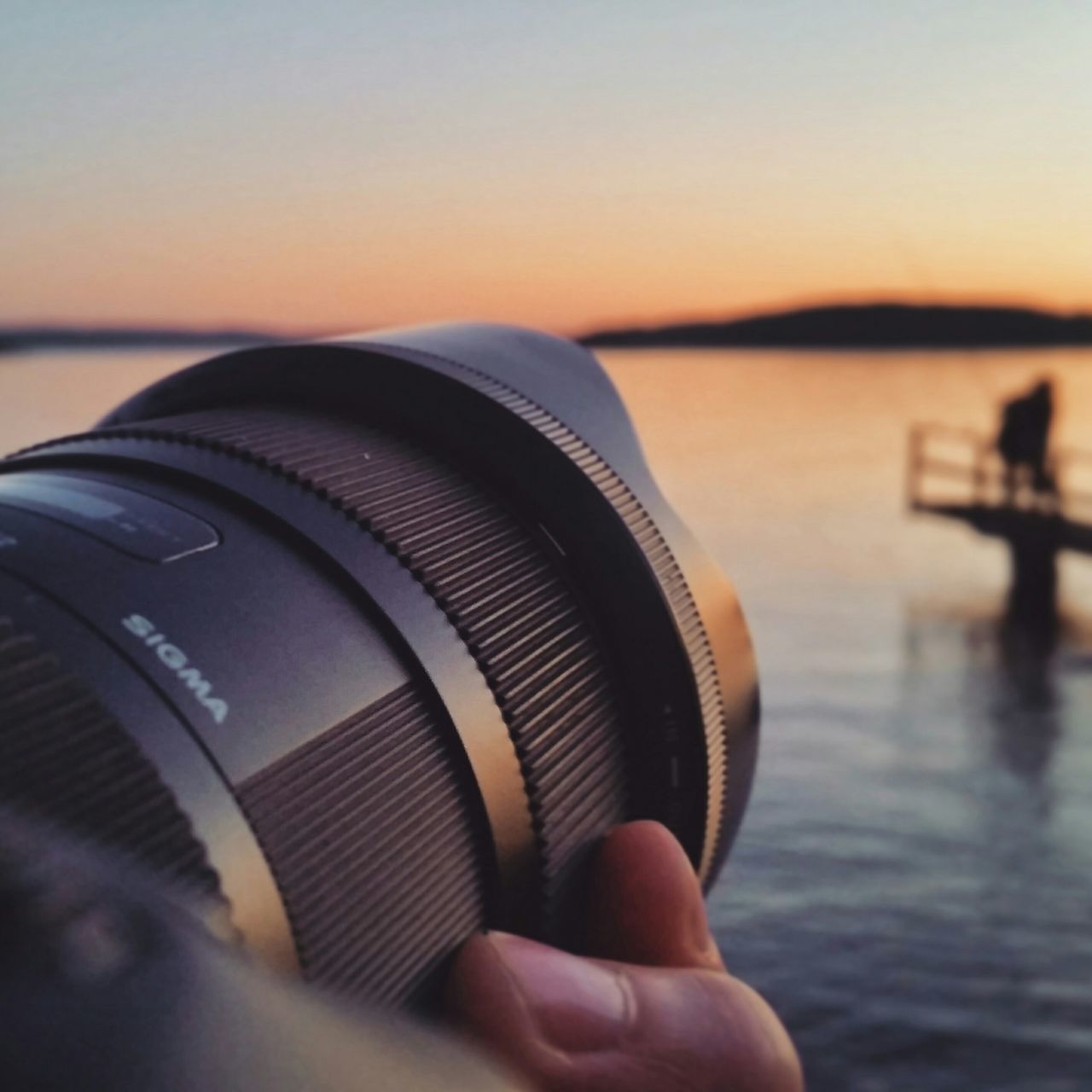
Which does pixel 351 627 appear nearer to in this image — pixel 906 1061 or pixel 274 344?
pixel 274 344

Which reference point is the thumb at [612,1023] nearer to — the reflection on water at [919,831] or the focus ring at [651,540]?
the focus ring at [651,540]

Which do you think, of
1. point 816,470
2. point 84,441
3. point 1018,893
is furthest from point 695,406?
point 84,441

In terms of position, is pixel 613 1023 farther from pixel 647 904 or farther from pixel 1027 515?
pixel 1027 515

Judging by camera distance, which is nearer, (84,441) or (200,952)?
(200,952)

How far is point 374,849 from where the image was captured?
35.5 inches

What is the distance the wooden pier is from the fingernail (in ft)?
27.1

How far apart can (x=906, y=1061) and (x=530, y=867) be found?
7.87 ft

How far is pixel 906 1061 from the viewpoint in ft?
10.2

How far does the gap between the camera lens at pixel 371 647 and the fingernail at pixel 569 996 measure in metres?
0.10

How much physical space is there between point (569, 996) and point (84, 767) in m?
0.36

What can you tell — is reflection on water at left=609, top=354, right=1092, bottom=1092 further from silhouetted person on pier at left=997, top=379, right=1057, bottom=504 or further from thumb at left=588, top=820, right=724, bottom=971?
thumb at left=588, top=820, right=724, bottom=971

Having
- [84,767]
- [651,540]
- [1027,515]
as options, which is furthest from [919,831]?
[1027,515]

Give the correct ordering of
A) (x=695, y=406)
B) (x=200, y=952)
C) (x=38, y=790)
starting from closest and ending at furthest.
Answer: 1. (x=200, y=952)
2. (x=38, y=790)
3. (x=695, y=406)

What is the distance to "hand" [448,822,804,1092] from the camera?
33.2 inches
